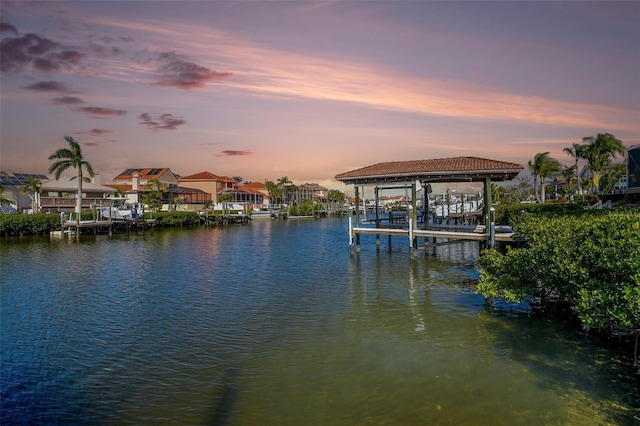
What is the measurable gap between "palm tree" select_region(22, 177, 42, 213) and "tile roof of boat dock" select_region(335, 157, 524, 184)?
51.6m

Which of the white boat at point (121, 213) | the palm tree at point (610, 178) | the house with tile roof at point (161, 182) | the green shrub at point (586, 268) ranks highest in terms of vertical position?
the house with tile roof at point (161, 182)

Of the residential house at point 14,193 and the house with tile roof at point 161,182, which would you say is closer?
the residential house at point 14,193

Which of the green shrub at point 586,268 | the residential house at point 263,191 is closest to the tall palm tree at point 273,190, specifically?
the residential house at point 263,191

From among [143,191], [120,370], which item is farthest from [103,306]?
[143,191]

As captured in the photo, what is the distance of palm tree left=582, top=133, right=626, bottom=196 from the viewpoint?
182ft

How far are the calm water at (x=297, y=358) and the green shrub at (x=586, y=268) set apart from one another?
1.15 meters

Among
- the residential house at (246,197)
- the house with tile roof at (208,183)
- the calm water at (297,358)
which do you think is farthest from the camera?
the house with tile roof at (208,183)

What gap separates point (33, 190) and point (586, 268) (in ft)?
224

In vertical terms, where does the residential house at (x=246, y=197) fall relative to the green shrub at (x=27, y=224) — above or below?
above

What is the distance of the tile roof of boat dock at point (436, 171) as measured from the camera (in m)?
22.2

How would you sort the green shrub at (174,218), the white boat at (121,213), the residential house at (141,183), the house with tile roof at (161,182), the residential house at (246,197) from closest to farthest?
the white boat at (121,213) < the green shrub at (174,218) < the residential house at (141,183) < the house with tile roof at (161,182) < the residential house at (246,197)

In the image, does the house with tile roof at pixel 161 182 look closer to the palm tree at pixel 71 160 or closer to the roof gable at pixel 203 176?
the roof gable at pixel 203 176

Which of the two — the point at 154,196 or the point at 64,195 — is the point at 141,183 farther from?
the point at 64,195

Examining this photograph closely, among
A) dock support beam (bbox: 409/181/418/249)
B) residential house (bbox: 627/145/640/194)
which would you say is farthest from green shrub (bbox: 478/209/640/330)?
residential house (bbox: 627/145/640/194)
